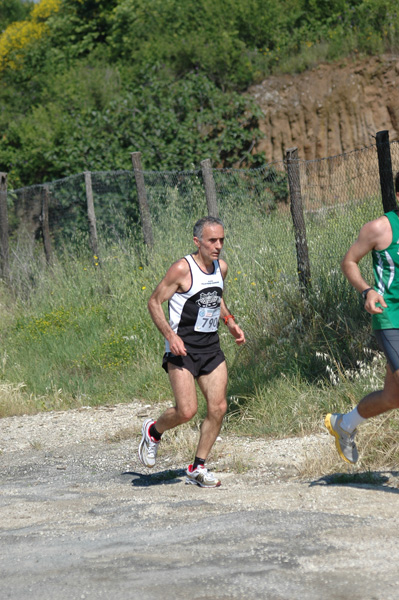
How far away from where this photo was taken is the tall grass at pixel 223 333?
23.0 feet

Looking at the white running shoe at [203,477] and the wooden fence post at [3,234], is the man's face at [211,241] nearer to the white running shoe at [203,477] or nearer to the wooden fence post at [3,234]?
the white running shoe at [203,477]

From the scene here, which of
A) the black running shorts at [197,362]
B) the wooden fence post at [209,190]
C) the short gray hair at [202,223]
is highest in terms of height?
the wooden fence post at [209,190]

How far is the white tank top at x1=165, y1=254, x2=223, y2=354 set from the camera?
18.4 ft

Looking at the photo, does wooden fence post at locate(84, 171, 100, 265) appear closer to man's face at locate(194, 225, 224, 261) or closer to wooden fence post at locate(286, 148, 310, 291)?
wooden fence post at locate(286, 148, 310, 291)

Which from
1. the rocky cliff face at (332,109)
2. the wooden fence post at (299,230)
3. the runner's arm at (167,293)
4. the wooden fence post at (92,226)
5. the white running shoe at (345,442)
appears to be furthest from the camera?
the rocky cliff face at (332,109)

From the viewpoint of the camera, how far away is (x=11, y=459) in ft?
24.3

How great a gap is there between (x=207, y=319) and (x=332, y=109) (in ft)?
40.6

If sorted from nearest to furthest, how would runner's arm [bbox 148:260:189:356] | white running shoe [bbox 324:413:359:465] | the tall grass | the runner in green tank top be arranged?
the runner in green tank top
white running shoe [bbox 324:413:359:465]
runner's arm [bbox 148:260:189:356]
the tall grass

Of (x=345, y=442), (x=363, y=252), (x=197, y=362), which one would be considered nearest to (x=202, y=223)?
(x=197, y=362)

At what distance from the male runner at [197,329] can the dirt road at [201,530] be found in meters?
0.50

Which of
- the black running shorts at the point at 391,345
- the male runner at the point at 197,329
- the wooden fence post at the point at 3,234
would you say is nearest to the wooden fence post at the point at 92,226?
the wooden fence post at the point at 3,234

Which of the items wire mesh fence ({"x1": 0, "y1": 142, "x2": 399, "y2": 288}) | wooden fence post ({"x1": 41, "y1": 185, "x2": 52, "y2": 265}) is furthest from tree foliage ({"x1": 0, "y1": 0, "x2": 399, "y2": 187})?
wooden fence post ({"x1": 41, "y1": 185, "x2": 52, "y2": 265})

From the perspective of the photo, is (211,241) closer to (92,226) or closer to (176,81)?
(92,226)

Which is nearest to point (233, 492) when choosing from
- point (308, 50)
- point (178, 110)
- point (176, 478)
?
point (176, 478)
